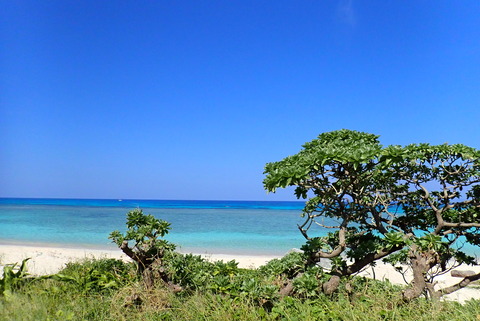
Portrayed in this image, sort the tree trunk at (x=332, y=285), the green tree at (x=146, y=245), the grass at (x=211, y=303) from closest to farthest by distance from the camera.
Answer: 1. the grass at (x=211, y=303)
2. the tree trunk at (x=332, y=285)
3. the green tree at (x=146, y=245)

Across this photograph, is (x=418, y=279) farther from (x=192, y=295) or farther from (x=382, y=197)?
(x=192, y=295)

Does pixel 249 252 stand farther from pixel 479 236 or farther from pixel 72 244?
pixel 479 236

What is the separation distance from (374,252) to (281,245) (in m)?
14.3

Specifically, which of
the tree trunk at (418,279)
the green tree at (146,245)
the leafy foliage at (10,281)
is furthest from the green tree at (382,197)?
the leafy foliage at (10,281)

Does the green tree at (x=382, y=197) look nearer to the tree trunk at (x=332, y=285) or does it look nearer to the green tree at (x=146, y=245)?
the tree trunk at (x=332, y=285)

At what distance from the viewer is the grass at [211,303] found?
4219 millimetres

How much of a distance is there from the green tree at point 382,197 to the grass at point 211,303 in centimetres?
30

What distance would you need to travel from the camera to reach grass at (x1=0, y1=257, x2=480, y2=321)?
4219mm

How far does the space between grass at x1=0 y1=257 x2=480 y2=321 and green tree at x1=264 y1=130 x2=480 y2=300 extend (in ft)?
1.00

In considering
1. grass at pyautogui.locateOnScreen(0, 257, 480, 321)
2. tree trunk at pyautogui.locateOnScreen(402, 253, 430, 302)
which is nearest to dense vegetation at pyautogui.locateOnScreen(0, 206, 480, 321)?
grass at pyautogui.locateOnScreen(0, 257, 480, 321)

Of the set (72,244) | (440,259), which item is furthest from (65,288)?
(72,244)

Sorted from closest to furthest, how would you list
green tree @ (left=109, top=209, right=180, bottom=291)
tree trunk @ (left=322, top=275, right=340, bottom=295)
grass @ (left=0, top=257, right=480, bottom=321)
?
grass @ (left=0, top=257, right=480, bottom=321)
tree trunk @ (left=322, top=275, right=340, bottom=295)
green tree @ (left=109, top=209, right=180, bottom=291)

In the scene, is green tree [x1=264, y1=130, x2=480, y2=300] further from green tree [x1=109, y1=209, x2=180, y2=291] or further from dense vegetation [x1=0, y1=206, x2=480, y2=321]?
green tree [x1=109, y1=209, x2=180, y2=291]

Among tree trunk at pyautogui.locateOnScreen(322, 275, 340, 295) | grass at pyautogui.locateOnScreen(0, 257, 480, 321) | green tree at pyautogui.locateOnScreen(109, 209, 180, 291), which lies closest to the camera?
grass at pyautogui.locateOnScreen(0, 257, 480, 321)
